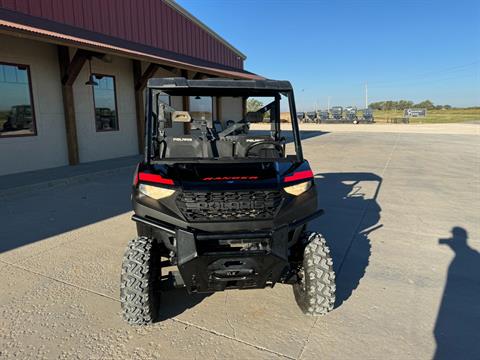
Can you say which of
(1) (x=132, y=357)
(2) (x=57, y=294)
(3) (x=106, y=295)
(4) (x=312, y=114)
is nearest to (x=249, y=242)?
(1) (x=132, y=357)

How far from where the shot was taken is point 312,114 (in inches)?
1893

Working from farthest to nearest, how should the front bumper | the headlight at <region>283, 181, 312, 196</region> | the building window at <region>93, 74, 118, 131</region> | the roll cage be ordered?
the building window at <region>93, 74, 118, 131</region>
the roll cage
the headlight at <region>283, 181, 312, 196</region>
the front bumper

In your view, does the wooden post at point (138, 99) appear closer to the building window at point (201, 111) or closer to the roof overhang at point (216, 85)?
the building window at point (201, 111)

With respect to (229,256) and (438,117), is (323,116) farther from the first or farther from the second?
(229,256)

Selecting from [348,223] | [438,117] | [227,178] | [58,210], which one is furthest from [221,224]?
[438,117]

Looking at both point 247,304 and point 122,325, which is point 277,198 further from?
point 122,325

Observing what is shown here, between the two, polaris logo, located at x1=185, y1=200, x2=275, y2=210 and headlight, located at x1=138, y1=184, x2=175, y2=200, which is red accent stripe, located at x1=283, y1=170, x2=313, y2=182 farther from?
headlight, located at x1=138, y1=184, x2=175, y2=200

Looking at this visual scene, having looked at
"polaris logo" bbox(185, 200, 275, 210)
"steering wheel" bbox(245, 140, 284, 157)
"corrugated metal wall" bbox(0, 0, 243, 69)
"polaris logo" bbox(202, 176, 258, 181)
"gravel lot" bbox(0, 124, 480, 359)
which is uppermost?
"corrugated metal wall" bbox(0, 0, 243, 69)

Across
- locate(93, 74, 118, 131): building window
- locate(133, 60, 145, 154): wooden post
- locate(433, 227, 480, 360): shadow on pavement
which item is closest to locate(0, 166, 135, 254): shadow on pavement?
locate(93, 74, 118, 131): building window

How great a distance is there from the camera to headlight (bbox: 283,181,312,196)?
257 centimetres

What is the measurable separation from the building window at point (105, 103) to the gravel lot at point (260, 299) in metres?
5.70

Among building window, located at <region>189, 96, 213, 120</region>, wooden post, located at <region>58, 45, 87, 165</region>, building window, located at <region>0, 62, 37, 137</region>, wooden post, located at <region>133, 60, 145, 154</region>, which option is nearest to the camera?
building window, located at <region>189, 96, 213, 120</region>

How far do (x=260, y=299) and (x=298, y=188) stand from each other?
1113 mm

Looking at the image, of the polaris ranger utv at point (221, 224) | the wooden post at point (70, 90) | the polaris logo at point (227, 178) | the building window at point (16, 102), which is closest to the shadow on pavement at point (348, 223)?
the polaris ranger utv at point (221, 224)
